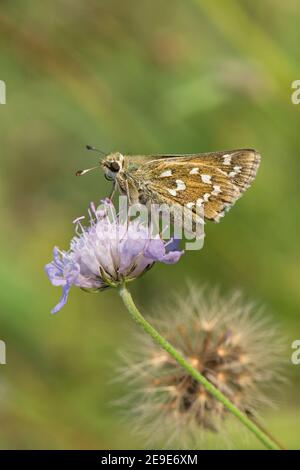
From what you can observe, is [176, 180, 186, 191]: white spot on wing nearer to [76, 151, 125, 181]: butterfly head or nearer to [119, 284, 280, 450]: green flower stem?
[76, 151, 125, 181]: butterfly head

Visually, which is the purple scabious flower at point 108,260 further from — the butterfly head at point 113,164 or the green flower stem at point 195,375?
the butterfly head at point 113,164

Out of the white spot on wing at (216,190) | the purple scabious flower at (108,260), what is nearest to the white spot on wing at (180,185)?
the white spot on wing at (216,190)

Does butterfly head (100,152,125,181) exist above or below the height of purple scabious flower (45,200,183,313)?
above

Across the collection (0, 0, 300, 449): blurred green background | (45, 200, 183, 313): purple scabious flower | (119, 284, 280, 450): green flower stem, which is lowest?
(119, 284, 280, 450): green flower stem

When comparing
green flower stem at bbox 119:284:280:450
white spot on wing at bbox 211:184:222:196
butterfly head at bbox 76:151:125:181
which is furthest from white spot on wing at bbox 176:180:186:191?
green flower stem at bbox 119:284:280:450

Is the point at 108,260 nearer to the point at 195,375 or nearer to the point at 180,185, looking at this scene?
the point at 195,375

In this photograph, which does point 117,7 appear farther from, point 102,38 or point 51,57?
point 51,57

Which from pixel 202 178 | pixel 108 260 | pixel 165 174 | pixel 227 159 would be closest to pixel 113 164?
pixel 165 174
